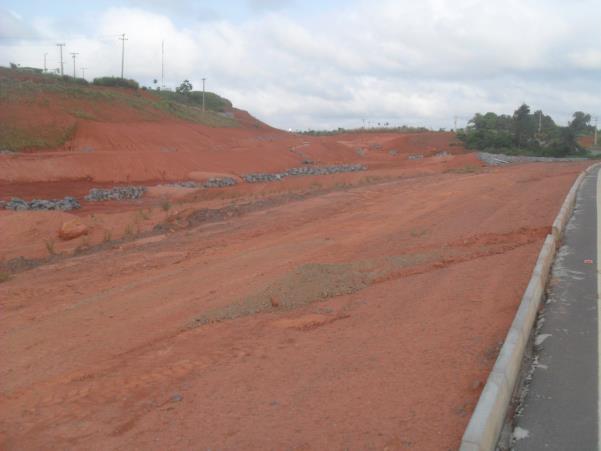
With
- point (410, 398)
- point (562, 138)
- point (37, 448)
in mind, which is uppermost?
point (562, 138)

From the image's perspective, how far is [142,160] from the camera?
34688 mm

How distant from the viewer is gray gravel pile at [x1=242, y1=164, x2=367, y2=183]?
121ft

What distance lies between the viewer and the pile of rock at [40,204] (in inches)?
856

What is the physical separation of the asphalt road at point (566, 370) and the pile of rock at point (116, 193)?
2004cm

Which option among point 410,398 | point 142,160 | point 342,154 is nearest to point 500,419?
point 410,398

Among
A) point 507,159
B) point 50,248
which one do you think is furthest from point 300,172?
point 50,248

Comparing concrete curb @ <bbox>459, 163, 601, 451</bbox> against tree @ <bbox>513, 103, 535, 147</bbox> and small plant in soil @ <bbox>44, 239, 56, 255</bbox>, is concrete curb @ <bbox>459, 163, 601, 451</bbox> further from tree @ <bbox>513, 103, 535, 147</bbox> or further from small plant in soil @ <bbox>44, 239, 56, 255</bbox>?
tree @ <bbox>513, 103, 535, 147</bbox>

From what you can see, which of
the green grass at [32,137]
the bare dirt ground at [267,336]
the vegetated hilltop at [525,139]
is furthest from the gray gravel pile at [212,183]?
the vegetated hilltop at [525,139]

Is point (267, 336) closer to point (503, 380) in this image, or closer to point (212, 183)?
point (503, 380)

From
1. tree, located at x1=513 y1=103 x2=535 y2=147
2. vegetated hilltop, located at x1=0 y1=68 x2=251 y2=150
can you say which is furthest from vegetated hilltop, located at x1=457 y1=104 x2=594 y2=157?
vegetated hilltop, located at x1=0 y1=68 x2=251 y2=150

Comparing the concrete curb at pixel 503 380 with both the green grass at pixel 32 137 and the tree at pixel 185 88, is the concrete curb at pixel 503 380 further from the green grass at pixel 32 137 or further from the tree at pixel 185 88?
the tree at pixel 185 88

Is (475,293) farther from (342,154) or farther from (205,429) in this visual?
(342,154)

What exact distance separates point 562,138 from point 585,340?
200 feet

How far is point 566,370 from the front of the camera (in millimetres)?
6039
